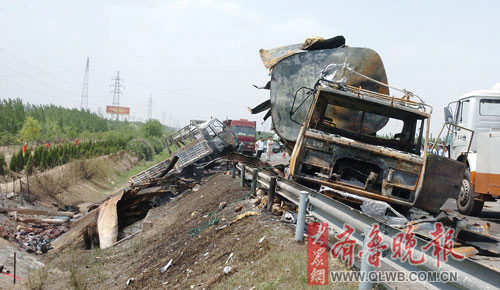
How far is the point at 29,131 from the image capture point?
34438mm

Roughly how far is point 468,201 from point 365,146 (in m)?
5.27

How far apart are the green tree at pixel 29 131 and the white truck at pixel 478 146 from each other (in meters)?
31.5

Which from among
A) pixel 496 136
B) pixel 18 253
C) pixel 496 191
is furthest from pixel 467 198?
pixel 18 253

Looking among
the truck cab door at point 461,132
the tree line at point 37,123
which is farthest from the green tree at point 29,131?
the truck cab door at point 461,132

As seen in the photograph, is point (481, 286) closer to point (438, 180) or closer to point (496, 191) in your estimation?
point (438, 180)

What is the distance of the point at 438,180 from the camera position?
23.3 ft

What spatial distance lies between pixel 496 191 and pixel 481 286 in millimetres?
8023

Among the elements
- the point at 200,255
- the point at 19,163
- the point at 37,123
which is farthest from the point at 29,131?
the point at 200,255

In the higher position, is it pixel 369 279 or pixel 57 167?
pixel 369 279

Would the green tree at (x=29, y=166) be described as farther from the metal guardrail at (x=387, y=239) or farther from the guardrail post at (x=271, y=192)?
the metal guardrail at (x=387, y=239)

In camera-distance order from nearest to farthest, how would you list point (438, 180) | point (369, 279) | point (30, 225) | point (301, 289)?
point (369, 279) → point (301, 289) → point (438, 180) → point (30, 225)

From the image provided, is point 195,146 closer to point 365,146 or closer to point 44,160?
point 44,160

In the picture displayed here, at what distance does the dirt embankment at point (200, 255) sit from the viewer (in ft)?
15.9

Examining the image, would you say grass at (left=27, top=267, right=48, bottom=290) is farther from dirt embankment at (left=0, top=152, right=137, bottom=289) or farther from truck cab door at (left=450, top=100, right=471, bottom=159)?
truck cab door at (left=450, top=100, right=471, bottom=159)
